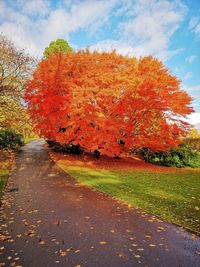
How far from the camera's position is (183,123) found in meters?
20.4

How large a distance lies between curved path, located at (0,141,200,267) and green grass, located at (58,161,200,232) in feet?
2.42

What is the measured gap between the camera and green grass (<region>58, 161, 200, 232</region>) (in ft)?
29.5

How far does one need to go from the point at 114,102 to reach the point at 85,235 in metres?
13.4

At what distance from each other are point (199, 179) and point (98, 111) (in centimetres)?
810

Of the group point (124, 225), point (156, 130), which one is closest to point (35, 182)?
point (124, 225)

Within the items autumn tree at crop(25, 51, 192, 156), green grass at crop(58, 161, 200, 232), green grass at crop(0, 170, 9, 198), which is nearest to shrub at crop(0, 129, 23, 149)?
autumn tree at crop(25, 51, 192, 156)

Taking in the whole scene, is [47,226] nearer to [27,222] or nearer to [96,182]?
[27,222]

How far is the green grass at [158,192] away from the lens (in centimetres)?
898

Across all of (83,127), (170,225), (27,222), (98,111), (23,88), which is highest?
(23,88)

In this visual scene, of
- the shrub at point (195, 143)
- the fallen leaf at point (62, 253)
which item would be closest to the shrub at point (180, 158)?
the shrub at point (195, 143)

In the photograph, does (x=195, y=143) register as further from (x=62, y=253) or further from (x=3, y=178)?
(x=62, y=253)

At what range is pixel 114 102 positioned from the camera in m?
19.4

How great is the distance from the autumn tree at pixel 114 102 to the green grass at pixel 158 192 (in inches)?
127

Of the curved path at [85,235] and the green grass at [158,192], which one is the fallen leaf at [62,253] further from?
the green grass at [158,192]
